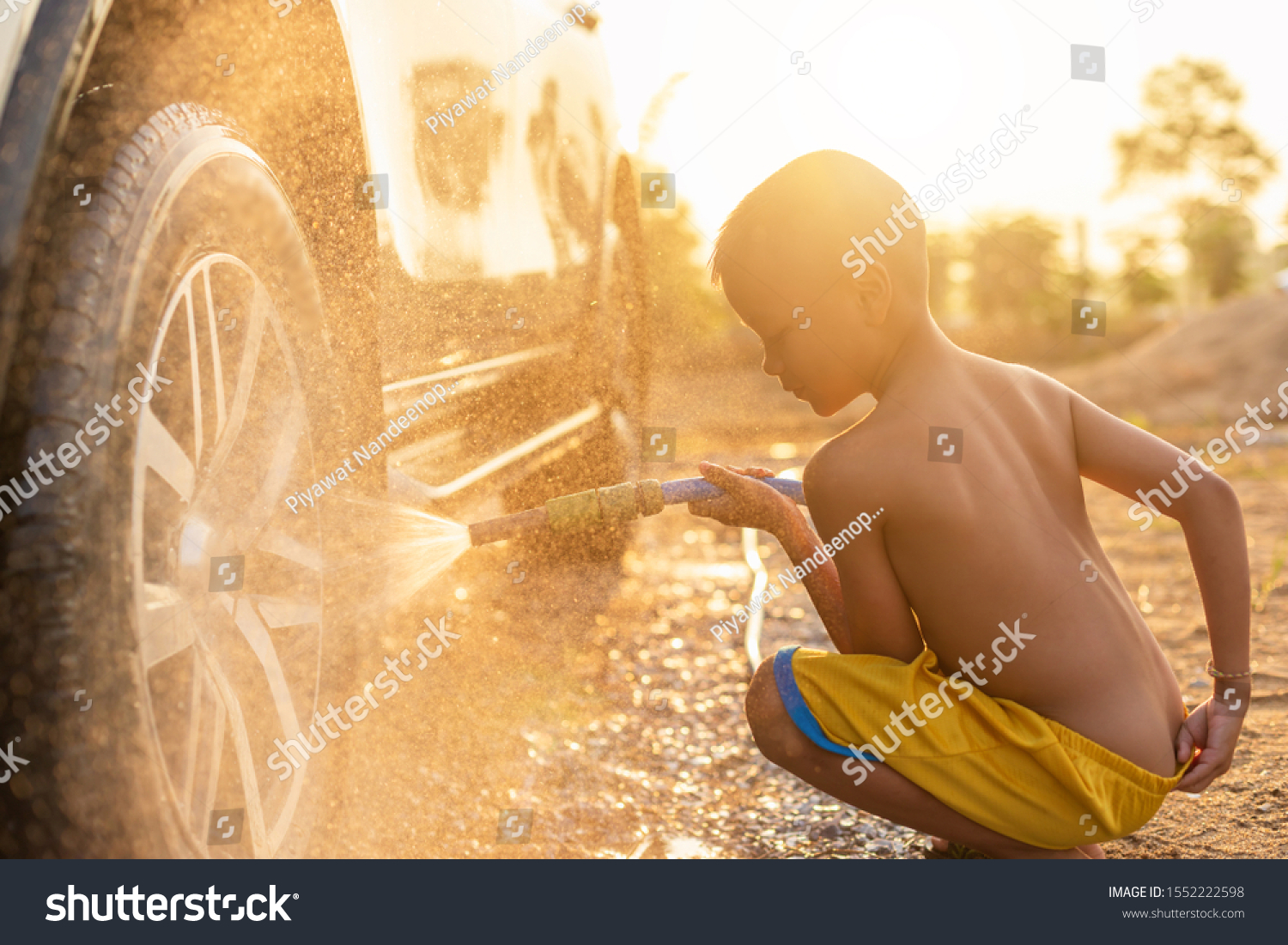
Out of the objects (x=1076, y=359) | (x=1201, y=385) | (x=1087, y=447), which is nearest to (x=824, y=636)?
(x=1087, y=447)

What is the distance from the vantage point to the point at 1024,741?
1.57 meters

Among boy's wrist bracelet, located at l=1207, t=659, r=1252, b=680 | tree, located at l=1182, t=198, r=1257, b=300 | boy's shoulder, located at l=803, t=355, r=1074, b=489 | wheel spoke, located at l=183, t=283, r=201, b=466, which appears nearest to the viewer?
wheel spoke, located at l=183, t=283, r=201, b=466

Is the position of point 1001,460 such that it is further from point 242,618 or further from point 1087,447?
point 242,618

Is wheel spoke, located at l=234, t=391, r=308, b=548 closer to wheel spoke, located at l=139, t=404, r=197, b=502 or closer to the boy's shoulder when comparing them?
wheel spoke, located at l=139, t=404, r=197, b=502

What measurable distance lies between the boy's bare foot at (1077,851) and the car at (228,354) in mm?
1124

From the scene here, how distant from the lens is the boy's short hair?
162cm

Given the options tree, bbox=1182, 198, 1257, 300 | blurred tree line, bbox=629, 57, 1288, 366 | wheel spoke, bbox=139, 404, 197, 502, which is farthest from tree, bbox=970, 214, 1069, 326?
wheel spoke, bbox=139, 404, 197, 502

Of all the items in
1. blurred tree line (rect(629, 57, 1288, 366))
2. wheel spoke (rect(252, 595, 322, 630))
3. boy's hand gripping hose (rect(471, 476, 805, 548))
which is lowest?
wheel spoke (rect(252, 595, 322, 630))

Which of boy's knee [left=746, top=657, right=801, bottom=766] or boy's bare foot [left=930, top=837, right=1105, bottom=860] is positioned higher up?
boy's knee [left=746, top=657, right=801, bottom=766]

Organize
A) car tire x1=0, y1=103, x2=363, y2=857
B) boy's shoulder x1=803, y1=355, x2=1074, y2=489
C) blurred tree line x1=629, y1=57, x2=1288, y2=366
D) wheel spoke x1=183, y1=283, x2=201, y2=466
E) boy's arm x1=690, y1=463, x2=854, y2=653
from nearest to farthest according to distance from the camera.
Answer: car tire x1=0, y1=103, x2=363, y2=857 < wheel spoke x1=183, y1=283, x2=201, y2=466 < boy's shoulder x1=803, y1=355, x2=1074, y2=489 < boy's arm x1=690, y1=463, x2=854, y2=653 < blurred tree line x1=629, y1=57, x2=1288, y2=366

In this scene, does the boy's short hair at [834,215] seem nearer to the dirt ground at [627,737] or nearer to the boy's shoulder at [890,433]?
the boy's shoulder at [890,433]

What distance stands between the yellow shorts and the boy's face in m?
0.45

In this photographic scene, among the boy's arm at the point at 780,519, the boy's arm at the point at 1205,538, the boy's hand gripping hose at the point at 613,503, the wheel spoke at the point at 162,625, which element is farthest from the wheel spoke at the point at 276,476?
the boy's arm at the point at 1205,538

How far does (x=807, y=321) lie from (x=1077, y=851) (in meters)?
0.95
